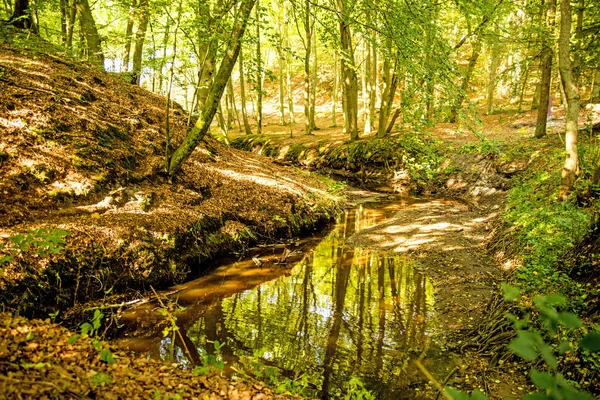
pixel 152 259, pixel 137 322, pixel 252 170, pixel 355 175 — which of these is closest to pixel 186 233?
pixel 152 259

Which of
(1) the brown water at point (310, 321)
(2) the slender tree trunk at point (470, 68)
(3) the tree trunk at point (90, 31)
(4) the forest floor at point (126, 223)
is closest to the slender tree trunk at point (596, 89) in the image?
(4) the forest floor at point (126, 223)

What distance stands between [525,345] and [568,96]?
828 centimetres

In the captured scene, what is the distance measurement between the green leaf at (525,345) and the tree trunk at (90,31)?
13393mm

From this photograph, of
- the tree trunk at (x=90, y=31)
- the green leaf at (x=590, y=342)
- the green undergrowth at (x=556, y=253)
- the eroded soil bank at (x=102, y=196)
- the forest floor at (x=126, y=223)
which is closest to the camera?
A: the green leaf at (x=590, y=342)

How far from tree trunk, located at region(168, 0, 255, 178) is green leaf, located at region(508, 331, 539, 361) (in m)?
7.60

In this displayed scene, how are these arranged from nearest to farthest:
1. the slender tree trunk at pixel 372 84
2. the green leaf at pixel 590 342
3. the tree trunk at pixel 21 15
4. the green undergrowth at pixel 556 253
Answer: the green leaf at pixel 590 342 < the green undergrowth at pixel 556 253 < the tree trunk at pixel 21 15 < the slender tree trunk at pixel 372 84

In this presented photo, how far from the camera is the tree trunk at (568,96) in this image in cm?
729

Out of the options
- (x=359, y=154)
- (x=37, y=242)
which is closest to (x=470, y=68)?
(x=359, y=154)

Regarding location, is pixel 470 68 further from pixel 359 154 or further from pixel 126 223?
pixel 126 223

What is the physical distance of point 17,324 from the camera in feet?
11.3

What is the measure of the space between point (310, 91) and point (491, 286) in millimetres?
18754

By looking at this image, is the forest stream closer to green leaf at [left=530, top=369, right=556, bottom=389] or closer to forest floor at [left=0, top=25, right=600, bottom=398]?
forest floor at [left=0, top=25, right=600, bottom=398]

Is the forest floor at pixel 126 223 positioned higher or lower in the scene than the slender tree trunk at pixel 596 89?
lower

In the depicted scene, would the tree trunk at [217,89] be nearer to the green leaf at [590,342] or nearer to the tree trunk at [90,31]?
the tree trunk at [90,31]
